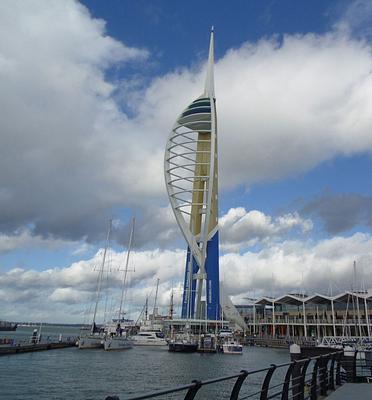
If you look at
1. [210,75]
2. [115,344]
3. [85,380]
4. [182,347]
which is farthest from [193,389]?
[210,75]

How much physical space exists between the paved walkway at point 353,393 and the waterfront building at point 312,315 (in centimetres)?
6069

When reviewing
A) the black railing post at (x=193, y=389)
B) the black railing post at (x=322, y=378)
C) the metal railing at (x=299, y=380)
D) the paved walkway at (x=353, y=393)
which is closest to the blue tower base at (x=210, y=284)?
the metal railing at (x=299, y=380)

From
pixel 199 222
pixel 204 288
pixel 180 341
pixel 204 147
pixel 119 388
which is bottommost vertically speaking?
pixel 119 388

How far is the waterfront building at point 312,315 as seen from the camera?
237ft

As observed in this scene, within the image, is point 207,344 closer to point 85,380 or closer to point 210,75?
point 85,380

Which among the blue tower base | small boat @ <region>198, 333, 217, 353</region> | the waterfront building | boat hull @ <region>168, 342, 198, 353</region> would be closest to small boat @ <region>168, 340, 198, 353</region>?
boat hull @ <region>168, 342, 198, 353</region>

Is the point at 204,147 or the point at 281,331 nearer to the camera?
the point at 204,147

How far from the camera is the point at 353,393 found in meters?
8.85

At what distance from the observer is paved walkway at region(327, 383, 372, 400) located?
8.26 m

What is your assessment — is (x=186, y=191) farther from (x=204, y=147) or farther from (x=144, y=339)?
(x=144, y=339)

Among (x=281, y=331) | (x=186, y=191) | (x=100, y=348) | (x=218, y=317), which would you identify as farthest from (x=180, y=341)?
(x=281, y=331)

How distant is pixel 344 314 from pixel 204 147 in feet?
124

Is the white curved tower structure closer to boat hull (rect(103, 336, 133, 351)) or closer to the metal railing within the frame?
boat hull (rect(103, 336, 133, 351))

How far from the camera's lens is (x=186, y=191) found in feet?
221
